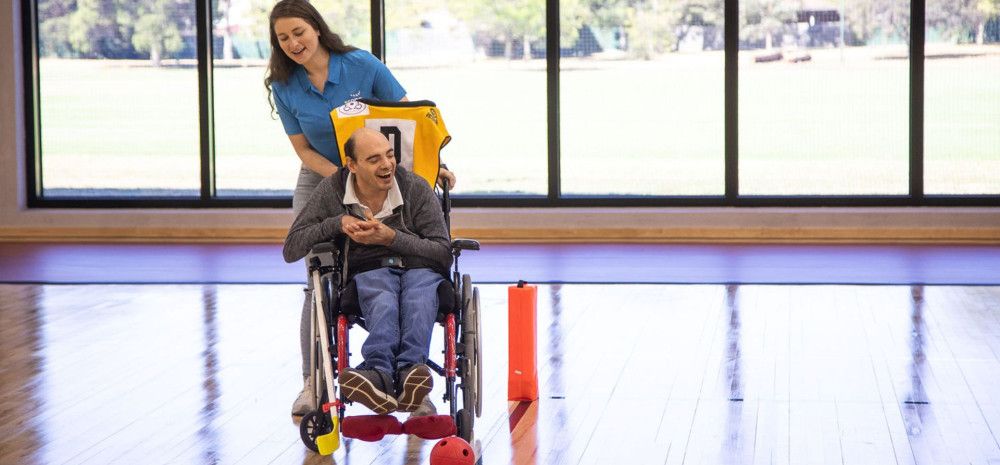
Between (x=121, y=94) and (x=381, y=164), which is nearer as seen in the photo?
(x=381, y=164)

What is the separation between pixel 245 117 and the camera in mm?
9977

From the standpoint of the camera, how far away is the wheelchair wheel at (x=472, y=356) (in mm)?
3693

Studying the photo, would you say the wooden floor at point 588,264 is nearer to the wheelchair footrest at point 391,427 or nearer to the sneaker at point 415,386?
the wheelchair footrest at point 391,427

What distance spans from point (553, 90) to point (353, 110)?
574cm

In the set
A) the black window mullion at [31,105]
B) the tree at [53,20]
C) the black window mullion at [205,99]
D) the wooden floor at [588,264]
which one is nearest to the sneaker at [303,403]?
the wooden floor at [588,264]

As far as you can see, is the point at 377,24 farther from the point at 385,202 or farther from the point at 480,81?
the point at 385,202

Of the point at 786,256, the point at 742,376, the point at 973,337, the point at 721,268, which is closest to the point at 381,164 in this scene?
the point at 742,376

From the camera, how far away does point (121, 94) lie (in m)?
10.1

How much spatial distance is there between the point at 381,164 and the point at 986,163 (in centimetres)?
676

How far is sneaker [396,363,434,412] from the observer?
3.51 metres

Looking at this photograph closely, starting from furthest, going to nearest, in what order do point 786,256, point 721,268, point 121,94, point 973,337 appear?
point 121,94 < point 786,256 < point 721,268 < point 973,337

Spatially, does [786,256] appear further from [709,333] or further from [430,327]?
[430,327]

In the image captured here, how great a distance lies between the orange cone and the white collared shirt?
0.70m

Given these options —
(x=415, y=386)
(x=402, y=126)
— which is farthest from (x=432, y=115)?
(x=415, y=386)
